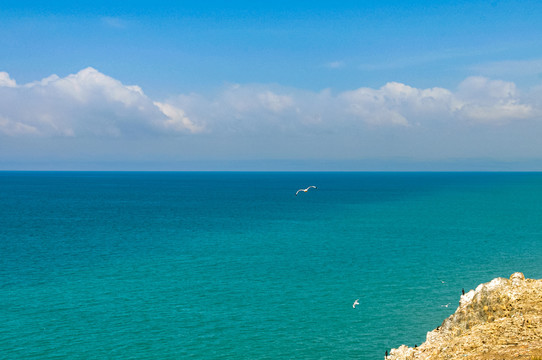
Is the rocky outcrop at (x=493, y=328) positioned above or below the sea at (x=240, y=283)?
above

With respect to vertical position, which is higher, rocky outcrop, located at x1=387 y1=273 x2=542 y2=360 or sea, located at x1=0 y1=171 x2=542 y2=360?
rocky outcrop, located at x1=387 y1=273 x2=542 y2=360

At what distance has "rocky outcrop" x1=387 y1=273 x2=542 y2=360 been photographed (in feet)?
73.9

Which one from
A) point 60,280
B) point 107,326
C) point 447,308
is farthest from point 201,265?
point 447,308

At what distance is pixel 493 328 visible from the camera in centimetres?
2522

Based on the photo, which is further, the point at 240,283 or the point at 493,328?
the point at 240,283

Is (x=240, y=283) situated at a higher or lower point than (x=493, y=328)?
lower

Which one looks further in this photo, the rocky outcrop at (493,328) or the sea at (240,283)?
the sea at (240,283)

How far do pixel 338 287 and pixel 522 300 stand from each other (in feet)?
97.8

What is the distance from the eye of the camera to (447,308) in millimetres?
46125

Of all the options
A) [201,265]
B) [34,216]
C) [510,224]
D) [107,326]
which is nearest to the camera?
[107,326]

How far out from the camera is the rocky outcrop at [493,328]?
887 inches

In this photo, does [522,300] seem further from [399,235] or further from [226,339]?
[399,235]

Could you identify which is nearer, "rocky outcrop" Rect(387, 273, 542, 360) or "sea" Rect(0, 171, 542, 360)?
"rocky outcrop" Rect(387, 273, 542, 360)

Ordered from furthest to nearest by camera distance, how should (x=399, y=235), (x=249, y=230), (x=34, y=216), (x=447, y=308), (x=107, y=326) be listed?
(x=34, y=216) < (x=249, y=230) < (x=399, y=235) < (x=447, y=308) < (x=107, y=326)
